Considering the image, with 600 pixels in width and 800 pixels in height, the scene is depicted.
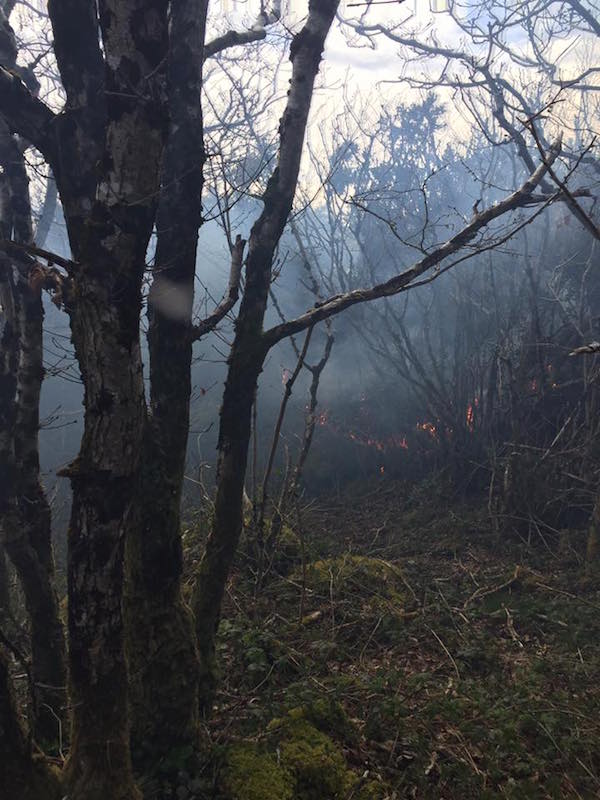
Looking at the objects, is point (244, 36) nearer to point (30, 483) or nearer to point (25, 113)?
point (25, 113)

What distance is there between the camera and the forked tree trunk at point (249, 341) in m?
3.84

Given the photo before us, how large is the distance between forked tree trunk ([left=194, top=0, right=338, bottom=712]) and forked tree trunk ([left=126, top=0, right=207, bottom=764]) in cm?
53

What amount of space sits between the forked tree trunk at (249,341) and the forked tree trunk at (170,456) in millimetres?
529

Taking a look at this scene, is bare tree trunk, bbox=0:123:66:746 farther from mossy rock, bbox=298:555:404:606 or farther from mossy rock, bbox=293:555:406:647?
mossy rock, bbox=298:555:404:606

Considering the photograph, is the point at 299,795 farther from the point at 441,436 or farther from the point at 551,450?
the point at 441,436

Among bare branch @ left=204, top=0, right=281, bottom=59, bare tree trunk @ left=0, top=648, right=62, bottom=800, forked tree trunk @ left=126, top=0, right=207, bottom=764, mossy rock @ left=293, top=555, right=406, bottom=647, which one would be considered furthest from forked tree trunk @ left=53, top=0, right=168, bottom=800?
mossy rock @ left=293, top=555, right=406, bottom=647

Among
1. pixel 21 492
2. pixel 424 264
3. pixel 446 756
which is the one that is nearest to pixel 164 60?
pixel 424 264

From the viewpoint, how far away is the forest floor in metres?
3.18

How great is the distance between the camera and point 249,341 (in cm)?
383

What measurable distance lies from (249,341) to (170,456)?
38.8 inches

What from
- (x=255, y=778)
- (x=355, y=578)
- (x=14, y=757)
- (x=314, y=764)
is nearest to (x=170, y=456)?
(x=14, y=757)

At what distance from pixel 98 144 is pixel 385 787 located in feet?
12.4

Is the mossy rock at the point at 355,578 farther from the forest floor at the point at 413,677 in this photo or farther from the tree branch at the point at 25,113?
the tree branch at the point at 25,113

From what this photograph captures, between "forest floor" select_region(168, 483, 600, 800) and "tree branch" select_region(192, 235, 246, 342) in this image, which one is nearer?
"forest floor" select_region(168, 483, 600, 800)
